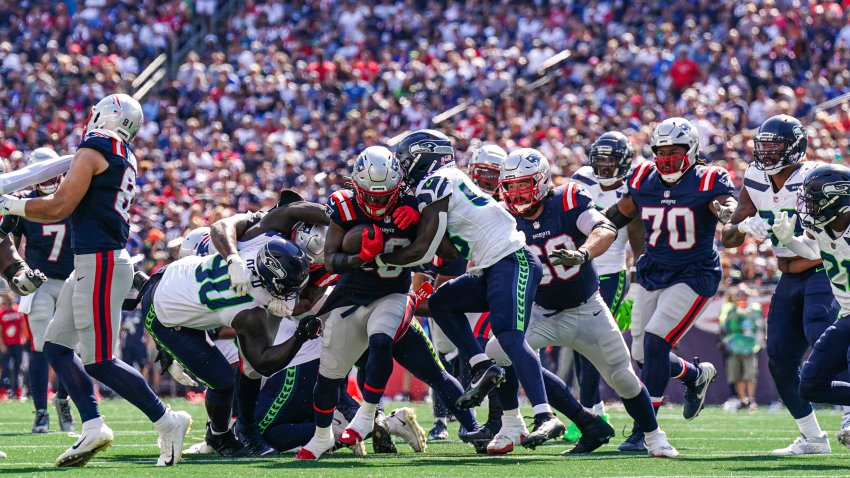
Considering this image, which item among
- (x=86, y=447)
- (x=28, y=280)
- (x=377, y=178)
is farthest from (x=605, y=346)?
(x=28, y=280)

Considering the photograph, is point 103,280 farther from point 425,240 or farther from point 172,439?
point 425,240

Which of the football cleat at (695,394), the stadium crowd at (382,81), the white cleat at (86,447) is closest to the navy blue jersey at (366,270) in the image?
the white cleat at (86,447)

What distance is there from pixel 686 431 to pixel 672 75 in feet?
32.2

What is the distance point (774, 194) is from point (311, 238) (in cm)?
302

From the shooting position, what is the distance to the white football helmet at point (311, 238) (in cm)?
821

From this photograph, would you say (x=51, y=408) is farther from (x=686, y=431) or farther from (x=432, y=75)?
(x=432, y=75)

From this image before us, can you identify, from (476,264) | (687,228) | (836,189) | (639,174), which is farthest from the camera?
(639,174)

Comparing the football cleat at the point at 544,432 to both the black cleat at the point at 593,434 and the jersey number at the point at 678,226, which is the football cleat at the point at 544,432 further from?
the jersey number at the point at 678,226

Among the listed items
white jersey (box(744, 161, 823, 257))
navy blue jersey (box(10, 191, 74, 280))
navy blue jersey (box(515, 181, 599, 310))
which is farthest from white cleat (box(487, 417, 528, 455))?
navy blue jersey (box(10, 191, 74, 280))

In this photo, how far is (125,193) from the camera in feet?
24.0

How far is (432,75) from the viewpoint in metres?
21.2

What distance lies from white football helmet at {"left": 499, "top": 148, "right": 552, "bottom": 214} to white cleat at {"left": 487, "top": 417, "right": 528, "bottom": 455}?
1392mm

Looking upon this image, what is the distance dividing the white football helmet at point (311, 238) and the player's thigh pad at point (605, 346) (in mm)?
1643

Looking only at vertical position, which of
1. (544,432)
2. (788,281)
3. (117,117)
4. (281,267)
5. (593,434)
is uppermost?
(117,117)
